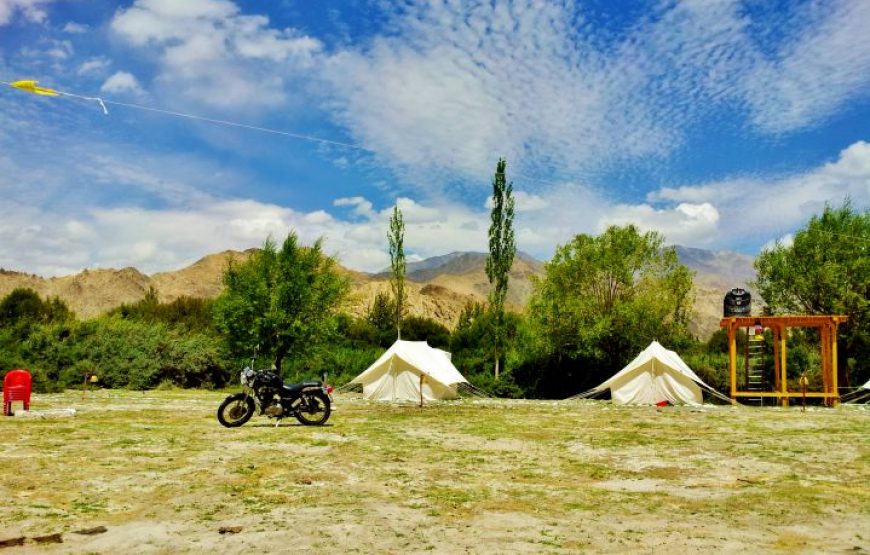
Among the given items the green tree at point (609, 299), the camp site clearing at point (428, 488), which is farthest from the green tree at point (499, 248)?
the camp site clearing at point (428, 488)

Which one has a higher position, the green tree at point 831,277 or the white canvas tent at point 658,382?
the green tree at point 831,277

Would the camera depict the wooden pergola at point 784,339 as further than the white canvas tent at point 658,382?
No

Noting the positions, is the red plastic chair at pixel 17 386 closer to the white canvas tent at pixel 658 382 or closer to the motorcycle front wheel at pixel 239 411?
the motorcycle front wheel at pixel 239 411

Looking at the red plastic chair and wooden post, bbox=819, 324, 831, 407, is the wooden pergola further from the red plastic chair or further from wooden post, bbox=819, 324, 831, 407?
the red plastic chair

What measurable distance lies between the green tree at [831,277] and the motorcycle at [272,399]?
26790 millimetres

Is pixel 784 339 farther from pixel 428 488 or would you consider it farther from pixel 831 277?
pixel 428 488

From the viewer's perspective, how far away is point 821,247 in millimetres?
34062

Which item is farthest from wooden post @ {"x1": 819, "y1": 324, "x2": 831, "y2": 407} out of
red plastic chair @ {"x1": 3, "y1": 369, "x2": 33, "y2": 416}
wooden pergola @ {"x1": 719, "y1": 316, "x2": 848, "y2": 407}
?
red plastic chair @ {"x1": 3, "y1": 369, "x2": 33, "y2": 416}

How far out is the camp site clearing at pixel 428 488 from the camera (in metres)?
6.12

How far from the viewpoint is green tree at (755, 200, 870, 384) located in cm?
3275

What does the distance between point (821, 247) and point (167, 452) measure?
108 feet

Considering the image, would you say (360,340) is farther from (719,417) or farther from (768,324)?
(719,417)

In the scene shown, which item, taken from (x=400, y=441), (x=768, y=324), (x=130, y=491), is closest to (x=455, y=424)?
(x=400, y=441)

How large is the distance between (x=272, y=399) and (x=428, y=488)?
764 centimetres
